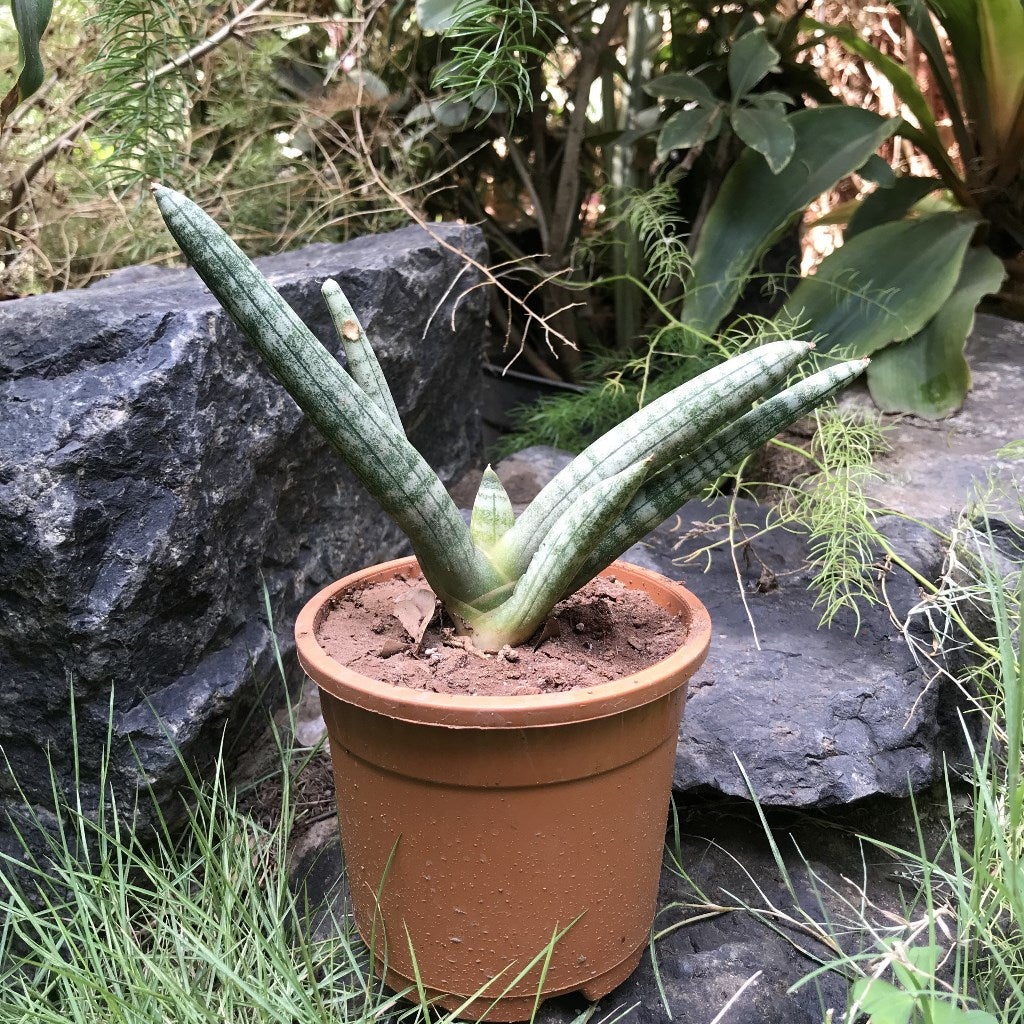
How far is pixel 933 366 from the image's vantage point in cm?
182

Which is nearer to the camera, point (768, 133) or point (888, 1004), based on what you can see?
point (888, 1004)

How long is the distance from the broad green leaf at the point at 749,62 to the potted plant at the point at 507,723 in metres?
1.19

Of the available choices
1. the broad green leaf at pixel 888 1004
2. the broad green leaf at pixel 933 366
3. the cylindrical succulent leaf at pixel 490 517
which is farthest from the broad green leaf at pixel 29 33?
the broad green leaf at pixel 933 366

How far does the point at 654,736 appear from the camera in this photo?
2.93 ft

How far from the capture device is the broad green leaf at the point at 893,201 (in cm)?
205

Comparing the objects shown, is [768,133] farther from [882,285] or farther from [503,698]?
[503,698]

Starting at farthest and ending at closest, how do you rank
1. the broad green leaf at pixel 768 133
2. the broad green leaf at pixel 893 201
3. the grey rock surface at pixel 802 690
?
1. the broad green leaf at pixel 893 201
2. the broad green leaf at pixel 768 133
3. the grey rock surface at pixel 802 690

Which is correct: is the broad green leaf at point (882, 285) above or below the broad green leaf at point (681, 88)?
below

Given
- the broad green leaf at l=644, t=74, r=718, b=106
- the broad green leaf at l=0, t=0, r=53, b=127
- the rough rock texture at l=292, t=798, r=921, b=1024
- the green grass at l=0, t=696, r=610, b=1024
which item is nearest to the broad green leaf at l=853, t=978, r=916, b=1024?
the rough rock texture at l=292, t=798, r=921, b=1024

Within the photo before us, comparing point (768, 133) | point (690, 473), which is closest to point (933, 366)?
point (768, 133)

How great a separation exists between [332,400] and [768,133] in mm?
1308

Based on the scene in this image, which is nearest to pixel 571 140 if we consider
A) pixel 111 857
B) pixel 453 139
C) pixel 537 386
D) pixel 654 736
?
pixel 453 139

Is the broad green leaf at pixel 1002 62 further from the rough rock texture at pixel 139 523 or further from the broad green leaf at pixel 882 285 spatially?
the rough rock texture at pixel 139 523

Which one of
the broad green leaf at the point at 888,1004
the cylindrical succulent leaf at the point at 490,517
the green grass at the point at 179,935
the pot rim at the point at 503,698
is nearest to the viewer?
the broad green leaf at the point at 888,1004
